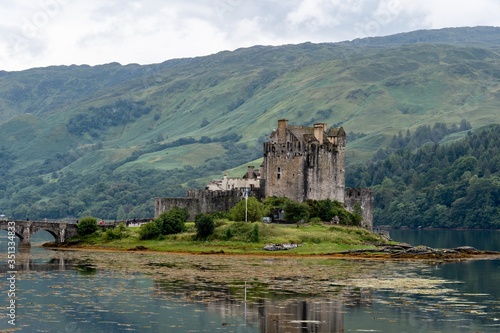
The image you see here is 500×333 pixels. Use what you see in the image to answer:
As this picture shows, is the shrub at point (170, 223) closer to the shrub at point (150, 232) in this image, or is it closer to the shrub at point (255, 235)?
the shrub at point (150, 232)

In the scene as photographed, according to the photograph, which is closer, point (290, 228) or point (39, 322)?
point (39, 322)

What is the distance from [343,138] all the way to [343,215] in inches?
385

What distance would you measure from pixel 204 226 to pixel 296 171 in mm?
14961

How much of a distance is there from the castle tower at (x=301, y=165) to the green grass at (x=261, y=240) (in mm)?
6959

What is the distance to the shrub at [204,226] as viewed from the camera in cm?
11212

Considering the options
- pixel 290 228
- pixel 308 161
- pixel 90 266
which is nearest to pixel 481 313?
pixel 90 266

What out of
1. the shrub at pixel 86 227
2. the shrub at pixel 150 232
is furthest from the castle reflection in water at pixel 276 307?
the shrub at pixel 86 227

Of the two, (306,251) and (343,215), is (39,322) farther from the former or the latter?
(343,215)

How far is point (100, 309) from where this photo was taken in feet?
212

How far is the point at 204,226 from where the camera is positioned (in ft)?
369

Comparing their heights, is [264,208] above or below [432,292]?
above

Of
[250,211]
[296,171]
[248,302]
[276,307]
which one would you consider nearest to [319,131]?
[296,171]

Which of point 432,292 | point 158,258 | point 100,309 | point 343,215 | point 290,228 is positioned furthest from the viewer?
point 343,215

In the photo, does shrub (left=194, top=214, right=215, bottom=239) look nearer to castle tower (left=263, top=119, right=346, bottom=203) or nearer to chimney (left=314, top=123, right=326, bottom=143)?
castle tower (left=263, top=119, right=346, bottom=203)
